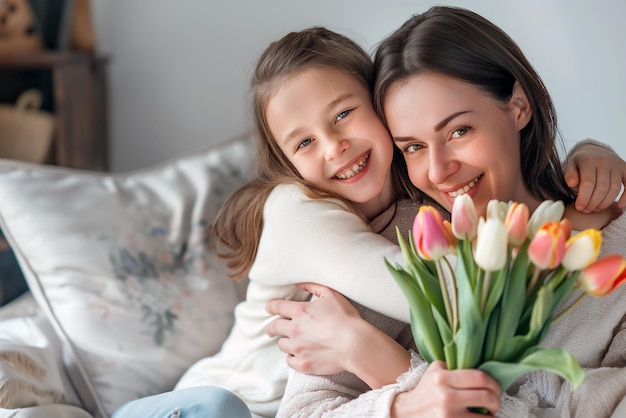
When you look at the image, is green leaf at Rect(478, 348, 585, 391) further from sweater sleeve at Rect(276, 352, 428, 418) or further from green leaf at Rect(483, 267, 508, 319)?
sweater sleeve at Rect(276, 352, 428, 418)

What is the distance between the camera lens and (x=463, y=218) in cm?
92

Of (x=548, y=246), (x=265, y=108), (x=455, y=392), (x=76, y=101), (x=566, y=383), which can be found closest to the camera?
(x=548, y=246)

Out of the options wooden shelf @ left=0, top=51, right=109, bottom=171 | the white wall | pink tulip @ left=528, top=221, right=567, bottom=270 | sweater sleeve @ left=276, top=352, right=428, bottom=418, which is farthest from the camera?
wooden shelf @ left=0, top=51, right=109, bottom=171

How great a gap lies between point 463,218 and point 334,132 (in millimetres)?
455

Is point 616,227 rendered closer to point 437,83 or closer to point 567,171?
point 567,171

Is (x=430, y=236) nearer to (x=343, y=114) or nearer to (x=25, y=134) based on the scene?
(x=343, y=114)

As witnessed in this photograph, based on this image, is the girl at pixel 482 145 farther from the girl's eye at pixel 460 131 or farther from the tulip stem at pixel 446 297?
the tulip stem at pixel 446 297

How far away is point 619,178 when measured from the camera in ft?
4.13

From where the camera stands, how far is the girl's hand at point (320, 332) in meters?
1.21

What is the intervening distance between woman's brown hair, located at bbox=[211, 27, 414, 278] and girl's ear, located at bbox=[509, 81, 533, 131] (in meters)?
0.24

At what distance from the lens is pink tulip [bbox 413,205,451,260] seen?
0.91m

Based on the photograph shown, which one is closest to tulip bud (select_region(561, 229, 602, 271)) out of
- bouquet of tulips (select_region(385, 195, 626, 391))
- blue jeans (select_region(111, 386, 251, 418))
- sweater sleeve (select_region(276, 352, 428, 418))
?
bouquet of tulips (select_region(385, 195, 626, 391))

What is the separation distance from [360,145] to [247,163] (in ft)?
2.54


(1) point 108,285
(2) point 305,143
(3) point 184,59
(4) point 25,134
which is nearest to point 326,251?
(2) point 305,143
